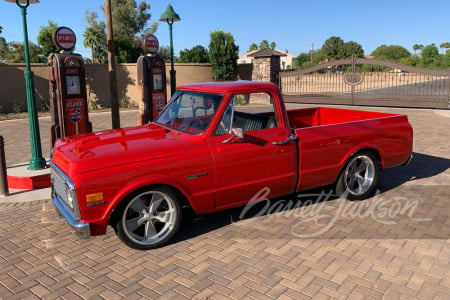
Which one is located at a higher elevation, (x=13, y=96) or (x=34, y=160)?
(x=13, y=96)

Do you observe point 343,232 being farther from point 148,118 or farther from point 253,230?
point 148,118

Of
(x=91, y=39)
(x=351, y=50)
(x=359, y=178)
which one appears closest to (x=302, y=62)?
(x=351, y=50)

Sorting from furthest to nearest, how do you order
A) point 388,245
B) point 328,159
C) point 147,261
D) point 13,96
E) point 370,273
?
point 13,96 < point 328,159 < point 388,245 < point 147,261 < point 370,273

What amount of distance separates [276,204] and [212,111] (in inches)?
71.5

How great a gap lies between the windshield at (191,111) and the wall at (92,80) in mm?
15503

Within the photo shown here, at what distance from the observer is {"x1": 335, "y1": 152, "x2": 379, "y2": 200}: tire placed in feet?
18.8

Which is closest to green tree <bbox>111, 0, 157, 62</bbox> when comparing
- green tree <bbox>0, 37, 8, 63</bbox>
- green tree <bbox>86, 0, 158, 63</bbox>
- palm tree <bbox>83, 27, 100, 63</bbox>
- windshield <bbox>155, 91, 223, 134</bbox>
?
green tree <bbox>86, 0, 158, 63</bbox>

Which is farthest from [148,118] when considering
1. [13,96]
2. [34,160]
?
[13,96]

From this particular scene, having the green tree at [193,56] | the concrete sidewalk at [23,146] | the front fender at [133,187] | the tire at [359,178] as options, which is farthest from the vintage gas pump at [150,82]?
the green tree at [193,56]

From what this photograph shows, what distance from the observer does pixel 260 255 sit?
4250 millimetres

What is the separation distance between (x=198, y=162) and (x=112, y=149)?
95 centimetres

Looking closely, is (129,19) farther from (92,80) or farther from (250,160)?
(250,160)

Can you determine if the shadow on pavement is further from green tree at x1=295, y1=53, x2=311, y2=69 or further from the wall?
green tree at x1=295, y1=53, x2=311, y2=69

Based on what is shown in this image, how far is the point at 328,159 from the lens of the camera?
5.39m
